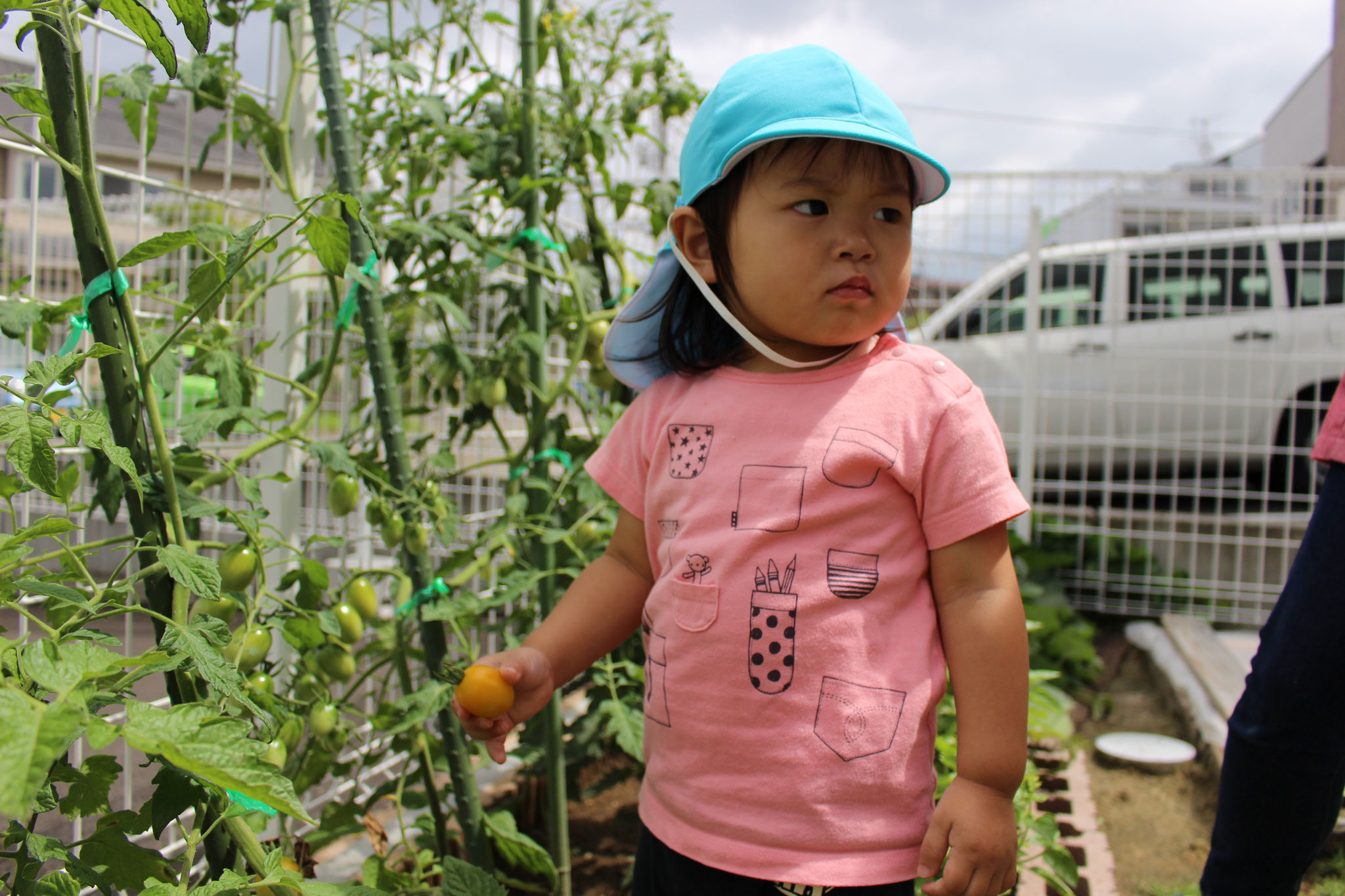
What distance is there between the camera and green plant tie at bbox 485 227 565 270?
148cm

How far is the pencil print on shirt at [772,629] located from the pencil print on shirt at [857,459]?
0.10 metres

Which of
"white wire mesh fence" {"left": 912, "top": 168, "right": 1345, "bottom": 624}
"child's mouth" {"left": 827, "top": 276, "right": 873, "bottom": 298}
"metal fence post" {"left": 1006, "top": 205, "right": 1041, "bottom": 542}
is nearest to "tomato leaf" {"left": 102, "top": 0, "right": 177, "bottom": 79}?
"child's mouth" {"left": 827, "top": 276, "right": 873, "bottom": 298}

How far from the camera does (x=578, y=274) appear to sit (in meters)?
1.57

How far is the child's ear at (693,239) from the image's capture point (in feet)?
3.43

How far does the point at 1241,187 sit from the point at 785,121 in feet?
13.4

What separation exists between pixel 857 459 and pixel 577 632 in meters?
0.40

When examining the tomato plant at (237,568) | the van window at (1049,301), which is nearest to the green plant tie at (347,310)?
the tomato plant at (237,568)

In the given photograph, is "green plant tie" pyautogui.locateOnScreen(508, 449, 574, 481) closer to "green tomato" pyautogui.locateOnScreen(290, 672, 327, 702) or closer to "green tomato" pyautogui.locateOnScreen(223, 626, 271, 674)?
"green tomato" pyautogui.locateOnScreen(290, 672, 327, 702)

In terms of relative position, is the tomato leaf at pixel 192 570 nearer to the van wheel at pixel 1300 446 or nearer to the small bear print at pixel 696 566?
the small bear print at pixel 696 566

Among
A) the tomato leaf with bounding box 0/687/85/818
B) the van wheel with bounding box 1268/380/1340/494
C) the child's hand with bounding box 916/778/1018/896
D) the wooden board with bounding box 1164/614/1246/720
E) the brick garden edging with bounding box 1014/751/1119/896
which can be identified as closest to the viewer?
the tomato leaf with bounding box 0/687/85/818

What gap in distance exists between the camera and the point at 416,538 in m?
1.21

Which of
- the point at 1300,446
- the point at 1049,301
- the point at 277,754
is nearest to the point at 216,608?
the point at 277,754

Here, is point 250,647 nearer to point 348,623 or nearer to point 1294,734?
point 348,623

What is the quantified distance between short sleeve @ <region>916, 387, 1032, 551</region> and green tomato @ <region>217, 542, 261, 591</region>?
0.78 m
